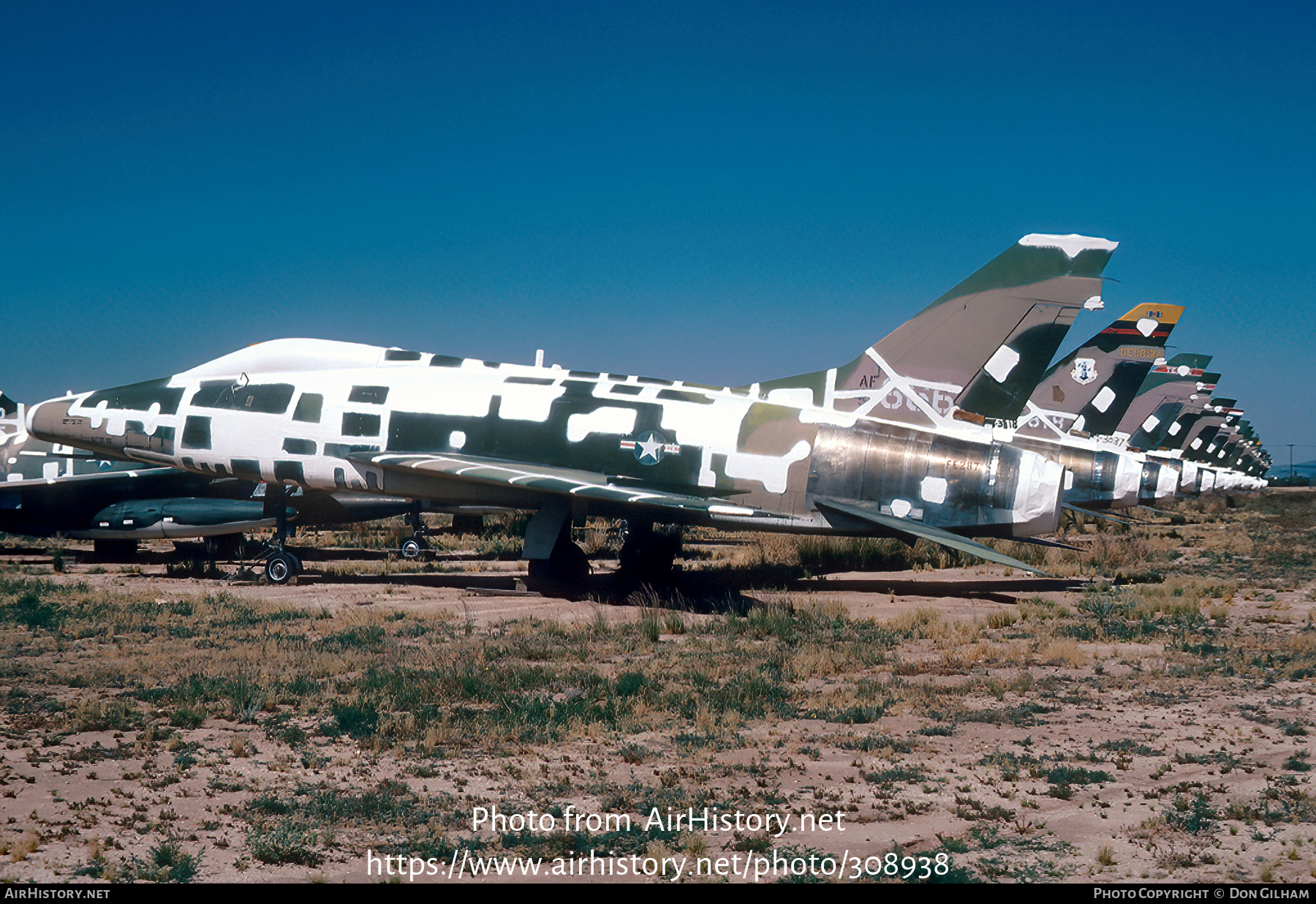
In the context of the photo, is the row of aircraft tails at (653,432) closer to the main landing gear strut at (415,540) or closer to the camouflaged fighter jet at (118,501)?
the camouflaged fighter jet at (118,501)

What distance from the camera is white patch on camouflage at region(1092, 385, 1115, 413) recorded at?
25.3 meters

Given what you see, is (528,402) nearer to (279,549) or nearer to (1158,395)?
(279,549)

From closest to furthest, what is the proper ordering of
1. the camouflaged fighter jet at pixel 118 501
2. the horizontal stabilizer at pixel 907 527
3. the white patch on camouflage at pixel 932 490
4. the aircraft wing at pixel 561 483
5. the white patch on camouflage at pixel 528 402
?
1. the horizontal stabilizer at pixel 907 527
2. the aircraft wing at pixel 561 483
3. the white patch on camouflage at pixel 932 490
4. the white patch on camouflage at pixel 528 402
5. the camouflaged fighter jet at pixel 118 501

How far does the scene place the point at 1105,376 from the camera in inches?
997

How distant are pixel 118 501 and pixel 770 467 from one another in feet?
49.7

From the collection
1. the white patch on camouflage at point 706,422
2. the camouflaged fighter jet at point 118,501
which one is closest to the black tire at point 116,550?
the camouflaged fighter jet at point 118,501

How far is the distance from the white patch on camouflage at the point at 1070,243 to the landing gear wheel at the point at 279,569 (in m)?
13.9

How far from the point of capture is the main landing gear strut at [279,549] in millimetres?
17297

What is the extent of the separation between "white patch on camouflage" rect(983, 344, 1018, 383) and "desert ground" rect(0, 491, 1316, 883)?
380 cm

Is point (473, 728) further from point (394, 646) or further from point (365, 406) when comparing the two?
point (365, 406)

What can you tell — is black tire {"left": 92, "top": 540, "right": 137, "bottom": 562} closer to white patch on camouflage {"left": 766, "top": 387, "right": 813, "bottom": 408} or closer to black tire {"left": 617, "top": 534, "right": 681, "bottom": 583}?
black tire {"left": 617, "top": 534, "right": 681, "bottom": 583}

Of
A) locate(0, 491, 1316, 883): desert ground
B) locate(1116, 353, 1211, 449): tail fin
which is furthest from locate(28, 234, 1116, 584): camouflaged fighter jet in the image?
locate(1116, 353, 1211, 449): tail fin

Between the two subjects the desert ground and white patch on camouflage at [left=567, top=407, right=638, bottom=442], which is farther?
white patch on camouflage at [left=567, top=407, right=638, bottom=442]
